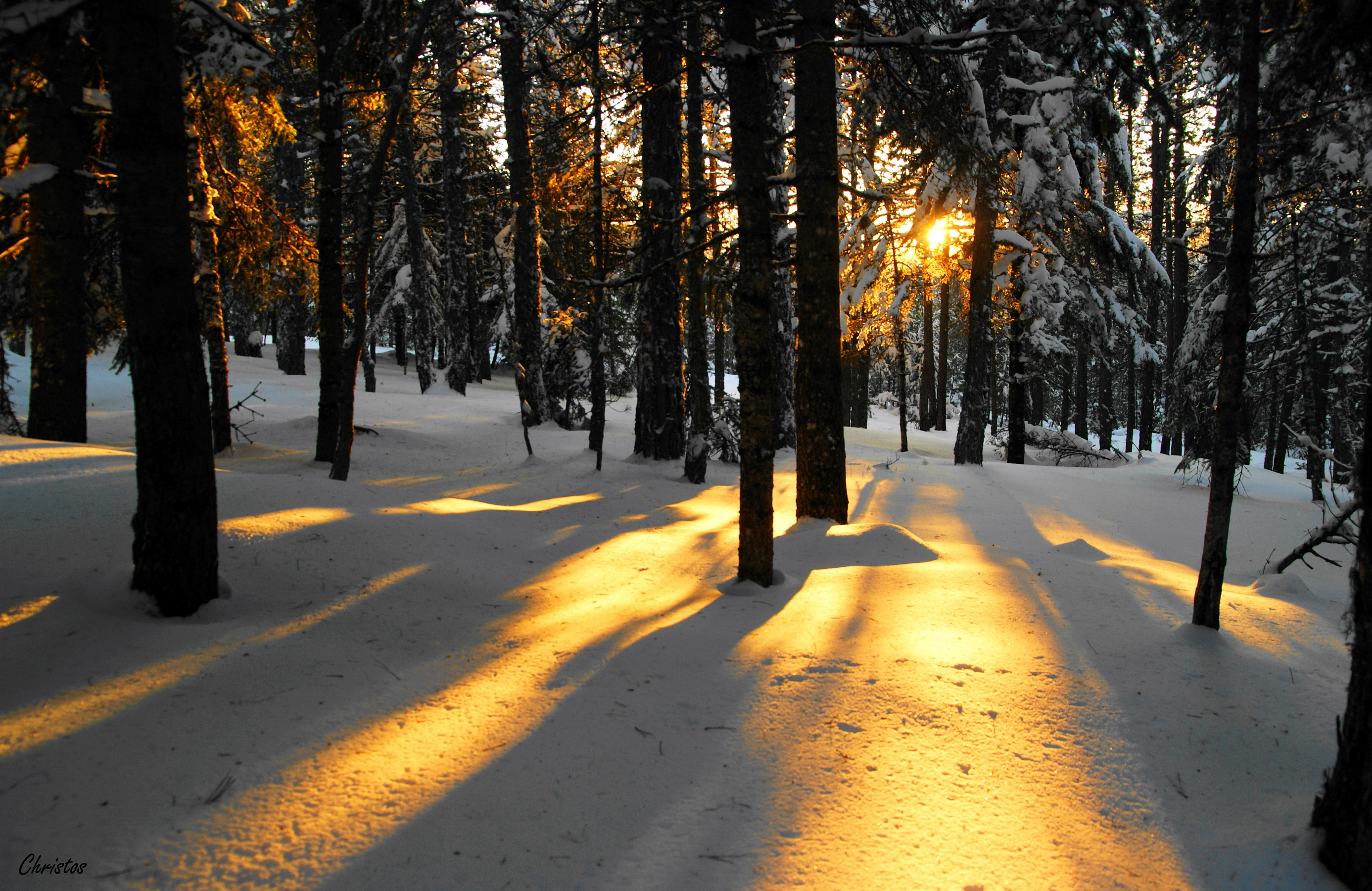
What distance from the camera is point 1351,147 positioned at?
6.75m

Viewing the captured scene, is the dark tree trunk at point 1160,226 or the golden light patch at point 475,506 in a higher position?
the dark tree trunk at point 1160,226

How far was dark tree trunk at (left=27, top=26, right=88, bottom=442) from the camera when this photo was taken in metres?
8.05

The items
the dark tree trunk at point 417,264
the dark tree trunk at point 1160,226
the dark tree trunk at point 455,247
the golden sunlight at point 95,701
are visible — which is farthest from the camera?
the dark tree trunk at point 1160,226

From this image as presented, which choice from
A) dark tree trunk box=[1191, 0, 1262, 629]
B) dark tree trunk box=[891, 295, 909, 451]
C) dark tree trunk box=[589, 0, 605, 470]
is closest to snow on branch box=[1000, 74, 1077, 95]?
dark tree trunk box=[891, 295, 909, 451]

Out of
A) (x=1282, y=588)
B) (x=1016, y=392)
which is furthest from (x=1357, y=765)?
(x=1016, y=392)

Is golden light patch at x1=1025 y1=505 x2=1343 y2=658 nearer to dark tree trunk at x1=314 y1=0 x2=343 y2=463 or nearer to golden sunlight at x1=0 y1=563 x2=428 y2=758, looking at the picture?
golden sunlight at x1=0 y1=563 x2=428 y2=758

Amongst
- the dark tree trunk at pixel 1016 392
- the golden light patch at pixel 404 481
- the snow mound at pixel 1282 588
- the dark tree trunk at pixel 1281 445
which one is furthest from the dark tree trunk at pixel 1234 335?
the dark tree trunk at pixel 1281 445

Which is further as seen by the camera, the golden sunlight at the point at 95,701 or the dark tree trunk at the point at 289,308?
the dark tree trunk at the point at 289,308

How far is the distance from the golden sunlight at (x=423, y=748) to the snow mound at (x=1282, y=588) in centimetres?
500

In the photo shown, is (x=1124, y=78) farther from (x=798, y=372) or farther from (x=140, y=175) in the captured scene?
(x=140, y=175)

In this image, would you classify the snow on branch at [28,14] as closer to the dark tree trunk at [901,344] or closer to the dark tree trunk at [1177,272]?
the dark tree trunk at [901,344]

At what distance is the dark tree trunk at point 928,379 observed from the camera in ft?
91.2

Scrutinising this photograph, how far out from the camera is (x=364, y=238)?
8156 mm

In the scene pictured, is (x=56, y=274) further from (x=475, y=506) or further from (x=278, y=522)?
(x=278, y=522)
